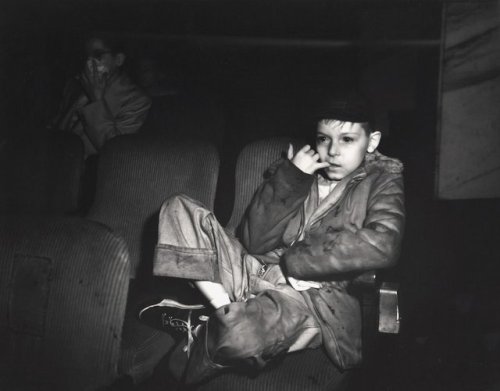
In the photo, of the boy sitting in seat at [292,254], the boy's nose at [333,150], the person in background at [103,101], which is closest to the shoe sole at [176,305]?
the boy sitting in seat at [292,254]

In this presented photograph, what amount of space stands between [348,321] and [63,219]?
0.64 metres

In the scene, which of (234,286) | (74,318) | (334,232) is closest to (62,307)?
(74,318)

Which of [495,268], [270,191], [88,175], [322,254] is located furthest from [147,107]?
[495,268]

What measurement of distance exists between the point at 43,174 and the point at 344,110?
104 centimetres

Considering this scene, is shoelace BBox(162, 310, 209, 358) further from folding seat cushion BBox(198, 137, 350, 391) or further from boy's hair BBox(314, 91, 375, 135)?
boy's hair BBox(314, 91, 375, 135)

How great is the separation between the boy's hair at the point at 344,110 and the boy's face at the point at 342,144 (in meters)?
0.01

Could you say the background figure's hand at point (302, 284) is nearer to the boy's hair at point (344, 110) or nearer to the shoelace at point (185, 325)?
the shoelace at point (185, 325)

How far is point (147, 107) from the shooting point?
1827mm

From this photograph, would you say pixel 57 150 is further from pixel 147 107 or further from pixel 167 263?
pixel 167 263

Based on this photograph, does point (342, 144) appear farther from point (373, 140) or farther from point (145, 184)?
point (145, 184)

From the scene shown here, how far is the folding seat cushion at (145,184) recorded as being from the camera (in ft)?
4.60

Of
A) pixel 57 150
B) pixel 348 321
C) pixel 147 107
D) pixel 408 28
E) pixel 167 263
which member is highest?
pixel 408 28

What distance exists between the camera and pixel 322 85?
189cm

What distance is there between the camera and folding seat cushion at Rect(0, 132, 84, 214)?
1.57 meters
